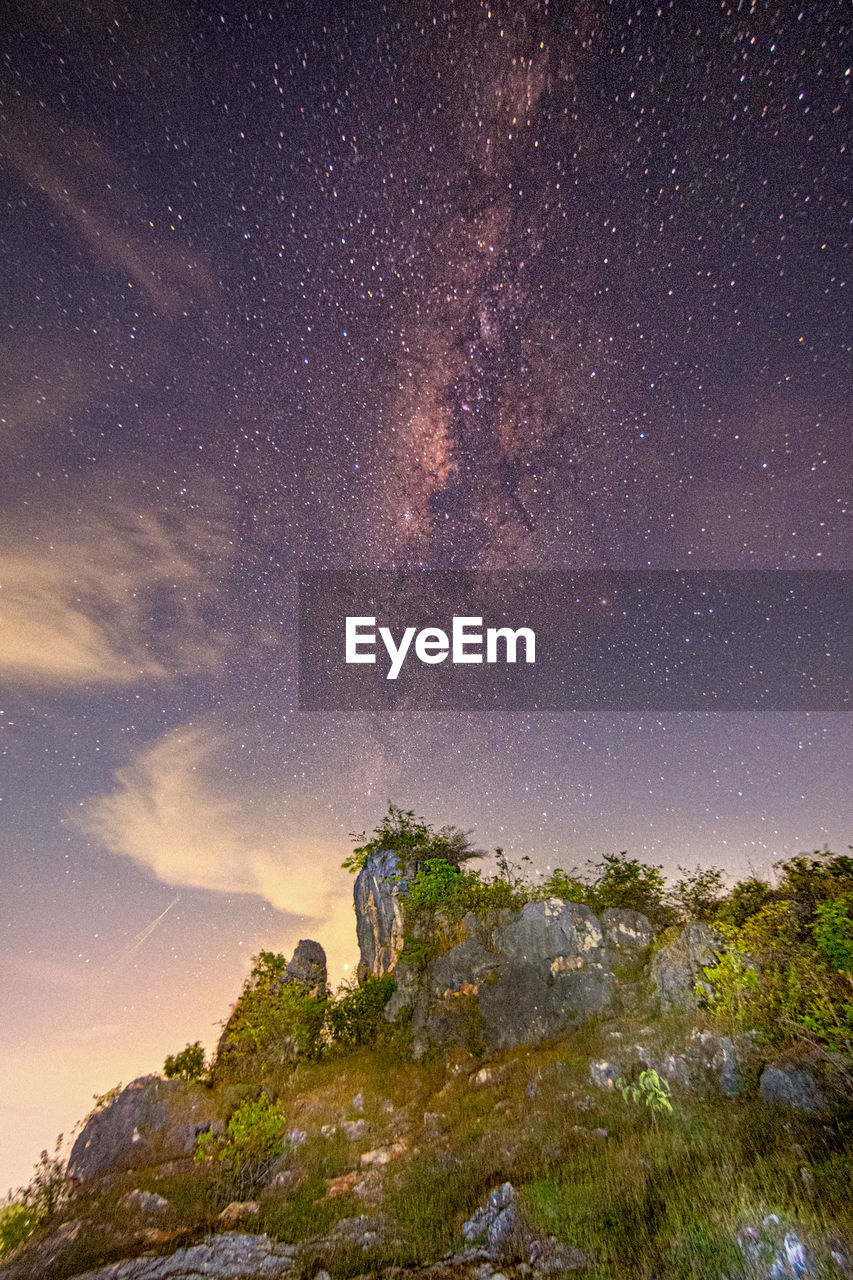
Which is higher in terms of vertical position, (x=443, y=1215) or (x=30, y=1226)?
(x=443, y=1215)

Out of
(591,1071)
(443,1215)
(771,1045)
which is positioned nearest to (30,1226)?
(443,1215)

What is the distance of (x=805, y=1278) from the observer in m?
6.56

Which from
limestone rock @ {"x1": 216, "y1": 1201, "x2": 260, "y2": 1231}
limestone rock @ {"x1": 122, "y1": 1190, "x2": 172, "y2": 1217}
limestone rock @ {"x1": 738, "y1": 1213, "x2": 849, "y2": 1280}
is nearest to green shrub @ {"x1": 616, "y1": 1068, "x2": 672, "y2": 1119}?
limestone rock @ {"x1": 738, "y1": 1213, "x2": 849, "y2": 1280}

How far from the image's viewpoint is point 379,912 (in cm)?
3197

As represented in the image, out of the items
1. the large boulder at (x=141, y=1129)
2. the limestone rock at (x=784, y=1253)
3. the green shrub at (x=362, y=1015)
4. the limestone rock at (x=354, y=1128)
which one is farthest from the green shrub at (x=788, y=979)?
the large boulder at (x=141, y=1129)

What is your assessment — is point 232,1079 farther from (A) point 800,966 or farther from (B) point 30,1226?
(A) point 800,966

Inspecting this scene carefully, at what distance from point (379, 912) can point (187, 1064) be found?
12.7 m

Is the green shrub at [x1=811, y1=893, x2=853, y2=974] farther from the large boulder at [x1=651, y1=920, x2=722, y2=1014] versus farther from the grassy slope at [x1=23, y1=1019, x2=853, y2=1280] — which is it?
the large boulder at [x1=651, y1=920, x2=722, y2=1014]

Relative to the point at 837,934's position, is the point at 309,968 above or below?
below

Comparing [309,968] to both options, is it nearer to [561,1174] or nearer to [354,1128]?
[354,1128]

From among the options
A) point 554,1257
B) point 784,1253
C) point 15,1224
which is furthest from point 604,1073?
point 15,1224

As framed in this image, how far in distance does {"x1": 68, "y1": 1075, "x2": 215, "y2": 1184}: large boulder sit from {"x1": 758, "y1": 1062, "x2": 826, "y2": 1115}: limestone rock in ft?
64.2

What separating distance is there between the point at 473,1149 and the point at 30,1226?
1251 cm

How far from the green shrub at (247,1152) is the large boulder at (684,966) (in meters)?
14.5
